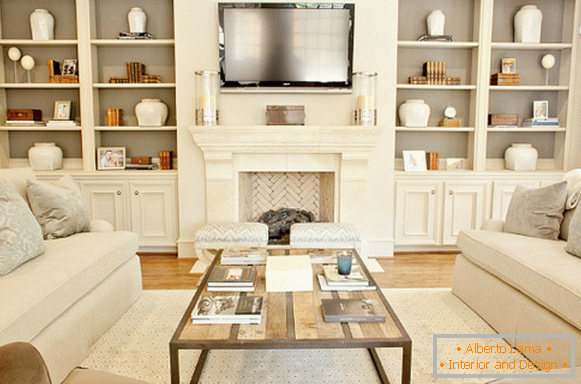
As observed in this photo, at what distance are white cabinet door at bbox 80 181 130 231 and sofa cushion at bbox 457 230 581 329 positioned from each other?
297 cm

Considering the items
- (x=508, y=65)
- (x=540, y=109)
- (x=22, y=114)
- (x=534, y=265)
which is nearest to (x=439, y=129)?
(x=508, y=65)

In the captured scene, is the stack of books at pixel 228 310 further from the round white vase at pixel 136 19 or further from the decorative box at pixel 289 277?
the round white vase at pixel 136 19

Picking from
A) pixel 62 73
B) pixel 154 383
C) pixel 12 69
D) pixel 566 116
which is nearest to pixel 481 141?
pixel 566 116

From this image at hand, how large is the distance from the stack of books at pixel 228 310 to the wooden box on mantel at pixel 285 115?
2.30 metres

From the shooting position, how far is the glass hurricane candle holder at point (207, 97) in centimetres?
399

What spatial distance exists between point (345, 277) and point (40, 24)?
12.5 feet

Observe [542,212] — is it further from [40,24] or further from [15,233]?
[40,24]

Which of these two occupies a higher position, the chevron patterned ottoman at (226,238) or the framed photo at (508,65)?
the framed photo at (508,65)

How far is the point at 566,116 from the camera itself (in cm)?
450

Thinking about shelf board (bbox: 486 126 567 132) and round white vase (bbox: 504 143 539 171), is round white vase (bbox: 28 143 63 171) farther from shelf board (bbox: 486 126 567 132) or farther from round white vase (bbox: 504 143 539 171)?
round white vase (bbox: 504 143 539 171)

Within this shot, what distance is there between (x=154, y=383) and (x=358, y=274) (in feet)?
3.57

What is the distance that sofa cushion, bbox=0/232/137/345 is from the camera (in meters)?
1.81

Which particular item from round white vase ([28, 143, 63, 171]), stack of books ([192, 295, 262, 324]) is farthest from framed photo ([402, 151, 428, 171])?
round white vase ([28, 143, 63, 171])

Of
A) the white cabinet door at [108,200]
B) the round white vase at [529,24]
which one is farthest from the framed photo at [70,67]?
the round white vase at [529,24]
